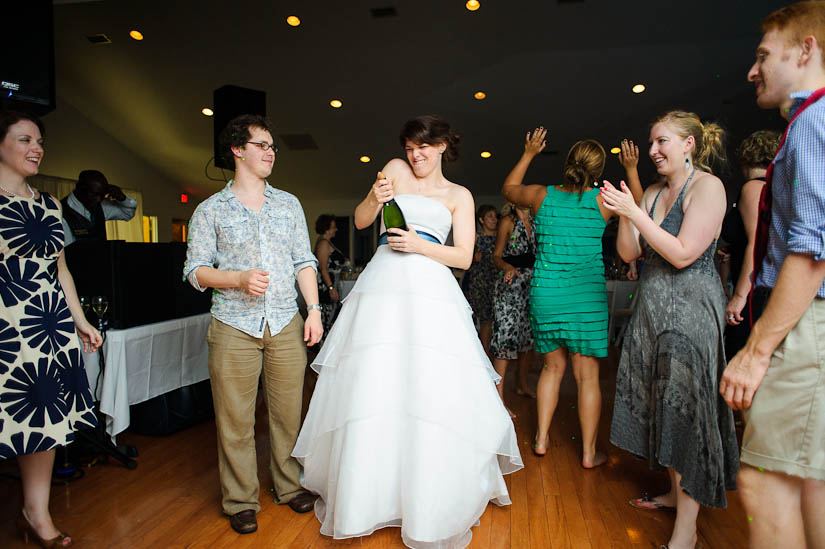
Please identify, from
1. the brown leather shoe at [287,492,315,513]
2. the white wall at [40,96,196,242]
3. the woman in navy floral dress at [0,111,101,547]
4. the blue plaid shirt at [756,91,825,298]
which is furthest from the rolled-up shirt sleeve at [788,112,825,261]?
the white wall at [40,96,196,242]

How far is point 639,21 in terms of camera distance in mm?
5500

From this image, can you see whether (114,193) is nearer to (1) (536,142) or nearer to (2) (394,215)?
(2) (394,215)

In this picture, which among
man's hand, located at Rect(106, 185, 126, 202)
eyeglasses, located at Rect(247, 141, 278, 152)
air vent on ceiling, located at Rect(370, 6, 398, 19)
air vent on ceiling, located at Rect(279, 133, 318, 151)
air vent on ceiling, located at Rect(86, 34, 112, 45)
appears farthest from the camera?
air vent on ceiling, located at Rect(279, 133, 318, 151)

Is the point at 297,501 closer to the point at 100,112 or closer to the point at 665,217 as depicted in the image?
the point at 665,217

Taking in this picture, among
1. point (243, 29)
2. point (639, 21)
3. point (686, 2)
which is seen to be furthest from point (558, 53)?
point (243, 29)

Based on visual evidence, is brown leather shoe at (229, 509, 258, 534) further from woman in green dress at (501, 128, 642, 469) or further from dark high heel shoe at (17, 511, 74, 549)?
woman in green dress at (501, 128, 642, 469)

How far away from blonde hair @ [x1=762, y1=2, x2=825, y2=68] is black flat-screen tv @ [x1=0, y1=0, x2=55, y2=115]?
11.2 feet

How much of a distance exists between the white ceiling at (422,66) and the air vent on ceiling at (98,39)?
0.40 ft

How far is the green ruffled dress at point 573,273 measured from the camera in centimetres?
246

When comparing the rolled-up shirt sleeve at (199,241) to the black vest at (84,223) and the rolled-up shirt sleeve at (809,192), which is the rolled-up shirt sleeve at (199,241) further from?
the rolled-up shirt sleeve at (809,192)

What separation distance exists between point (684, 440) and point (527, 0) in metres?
5.18

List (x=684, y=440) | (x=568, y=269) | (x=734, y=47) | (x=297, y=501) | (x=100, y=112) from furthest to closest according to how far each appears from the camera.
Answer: (x=100, y=112), (x=734, y=47), (x=568, y=269), (x=297, y=501), (x=684, y=440)

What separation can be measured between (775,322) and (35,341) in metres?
2.29

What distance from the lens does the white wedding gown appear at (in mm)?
1661
